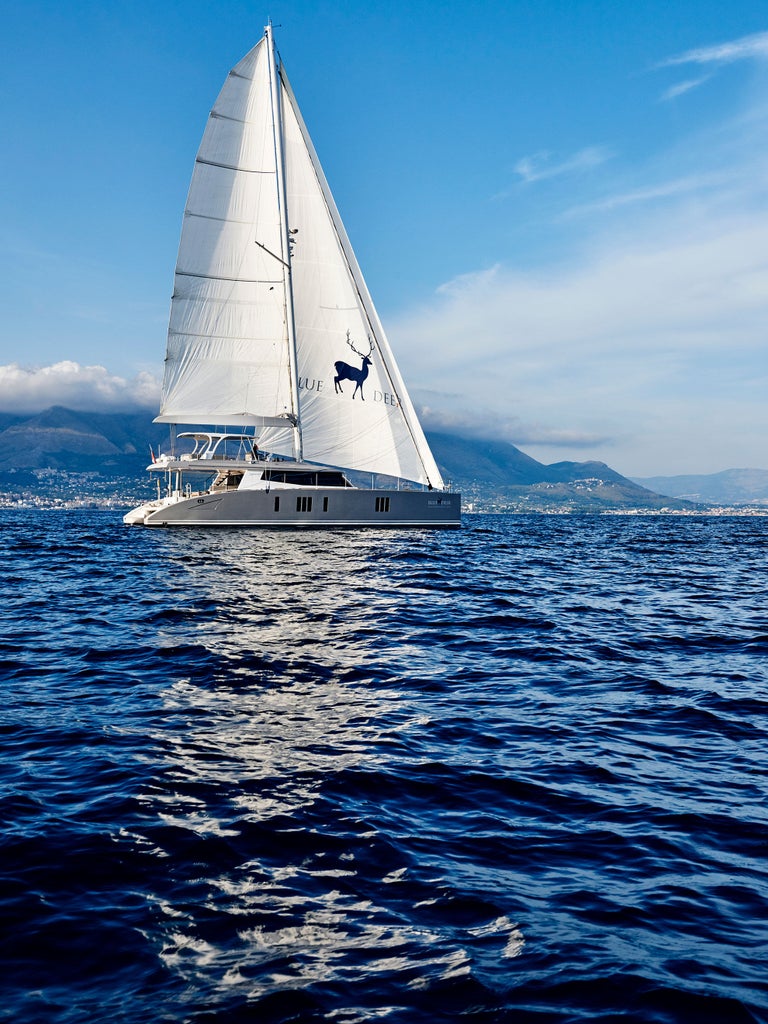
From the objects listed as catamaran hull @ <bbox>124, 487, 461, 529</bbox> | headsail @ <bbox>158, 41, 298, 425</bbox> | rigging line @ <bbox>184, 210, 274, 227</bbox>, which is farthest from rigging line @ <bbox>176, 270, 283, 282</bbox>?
catamaran hull @ <bbox>124, 487, 461, 529</bbox>

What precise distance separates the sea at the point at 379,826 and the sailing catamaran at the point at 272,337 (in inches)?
1081

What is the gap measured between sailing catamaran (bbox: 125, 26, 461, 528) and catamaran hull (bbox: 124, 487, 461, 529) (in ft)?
0.26

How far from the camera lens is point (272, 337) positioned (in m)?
40.5

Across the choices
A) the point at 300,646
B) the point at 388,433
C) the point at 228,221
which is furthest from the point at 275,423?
→ the point at 300,646

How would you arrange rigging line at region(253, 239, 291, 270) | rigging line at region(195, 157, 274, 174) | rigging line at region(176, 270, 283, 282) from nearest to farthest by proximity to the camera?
1. rigging line at region(195, 157, 274, 174)
2. rigging line at region(176, 270, 283, 282)
3. rigging line at region(253, 239, 291, 270)

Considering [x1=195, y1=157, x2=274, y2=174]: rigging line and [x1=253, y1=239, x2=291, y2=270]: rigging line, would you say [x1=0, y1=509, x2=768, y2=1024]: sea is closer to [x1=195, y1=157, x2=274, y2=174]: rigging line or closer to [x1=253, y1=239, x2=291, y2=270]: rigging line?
[x1=253, y1=239, x2=291, y2=270]: rigging line

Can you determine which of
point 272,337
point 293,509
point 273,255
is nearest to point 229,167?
point 273,255

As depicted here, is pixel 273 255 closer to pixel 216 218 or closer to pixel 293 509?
pixel 216 218

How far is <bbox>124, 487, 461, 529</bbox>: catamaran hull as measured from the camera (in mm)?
39125

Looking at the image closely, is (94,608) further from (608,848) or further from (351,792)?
(608,848)

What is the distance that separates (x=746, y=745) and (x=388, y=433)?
34561mm

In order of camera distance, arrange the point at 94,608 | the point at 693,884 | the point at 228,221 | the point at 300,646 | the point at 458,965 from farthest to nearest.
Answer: the point at 228,221, the point at 94,608, the point at 300,646, the point at 693,884, the point at 458,965

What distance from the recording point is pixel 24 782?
6.16m

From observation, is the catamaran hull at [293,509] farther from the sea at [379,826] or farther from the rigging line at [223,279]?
the sea at [379,826]
